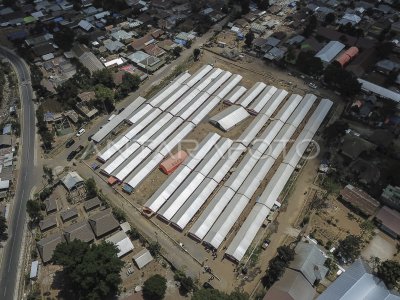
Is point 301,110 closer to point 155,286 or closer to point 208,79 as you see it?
point 208,79

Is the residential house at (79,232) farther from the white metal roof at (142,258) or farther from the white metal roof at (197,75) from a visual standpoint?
the white metal roof at (197,75)

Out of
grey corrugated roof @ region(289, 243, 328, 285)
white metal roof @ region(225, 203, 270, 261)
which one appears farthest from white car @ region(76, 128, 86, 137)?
grey corrugated roof @ region(289, 243, 328, 285)

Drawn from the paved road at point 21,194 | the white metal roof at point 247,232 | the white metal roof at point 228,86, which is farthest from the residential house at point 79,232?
the white metal roof at point 228,86

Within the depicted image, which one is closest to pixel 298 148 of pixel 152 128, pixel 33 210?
pixel 152 128

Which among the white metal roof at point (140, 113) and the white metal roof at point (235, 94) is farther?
the white metal roof at point (235, 94)

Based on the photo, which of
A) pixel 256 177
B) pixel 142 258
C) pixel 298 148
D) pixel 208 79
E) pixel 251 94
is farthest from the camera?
pixel 208 79

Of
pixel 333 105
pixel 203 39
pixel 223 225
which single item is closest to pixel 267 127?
pixel 333 105
